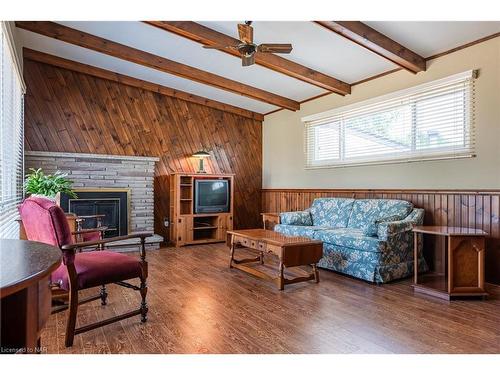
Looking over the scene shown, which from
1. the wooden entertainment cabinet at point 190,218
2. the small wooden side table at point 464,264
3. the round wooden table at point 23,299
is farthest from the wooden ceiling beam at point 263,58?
the round wooden table at point 23,299

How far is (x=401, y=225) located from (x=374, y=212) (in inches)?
27.5

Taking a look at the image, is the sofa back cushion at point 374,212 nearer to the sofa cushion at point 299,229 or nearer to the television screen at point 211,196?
the sofa cushion at point 299,229

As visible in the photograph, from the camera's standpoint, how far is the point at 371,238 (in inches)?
149

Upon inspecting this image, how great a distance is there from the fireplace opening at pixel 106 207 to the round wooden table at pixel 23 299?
4556mm

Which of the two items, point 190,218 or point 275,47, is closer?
point 275,47

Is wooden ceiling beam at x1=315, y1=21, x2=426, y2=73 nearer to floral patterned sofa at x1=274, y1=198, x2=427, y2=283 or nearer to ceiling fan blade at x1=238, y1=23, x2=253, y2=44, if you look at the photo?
ceiling fan blade at x1=238, y1=23, x2=253, y2=44

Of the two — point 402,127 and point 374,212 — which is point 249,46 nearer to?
point 402,127

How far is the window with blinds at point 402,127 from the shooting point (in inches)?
156

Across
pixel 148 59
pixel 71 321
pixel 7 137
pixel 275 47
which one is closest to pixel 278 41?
pixel 275 47

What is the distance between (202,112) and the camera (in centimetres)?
683

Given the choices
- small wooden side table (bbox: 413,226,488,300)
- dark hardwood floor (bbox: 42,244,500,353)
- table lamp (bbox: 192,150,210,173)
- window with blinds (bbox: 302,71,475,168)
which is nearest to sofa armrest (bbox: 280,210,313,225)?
window with blinds (bbox: 302,71,475,168)

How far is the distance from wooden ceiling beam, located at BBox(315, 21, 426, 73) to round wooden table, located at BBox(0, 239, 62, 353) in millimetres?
3360

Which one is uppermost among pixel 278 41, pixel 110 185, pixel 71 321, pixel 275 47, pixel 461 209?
pixel 278 41

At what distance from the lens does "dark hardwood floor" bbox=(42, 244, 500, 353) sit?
2.25 metres
